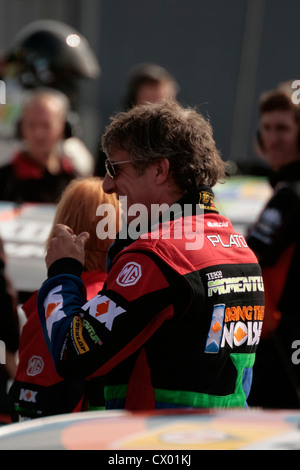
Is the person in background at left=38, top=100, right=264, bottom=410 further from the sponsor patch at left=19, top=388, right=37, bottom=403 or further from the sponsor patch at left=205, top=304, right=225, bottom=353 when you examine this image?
the sponsor patch at left=19, top=388, right=37, bottom=403

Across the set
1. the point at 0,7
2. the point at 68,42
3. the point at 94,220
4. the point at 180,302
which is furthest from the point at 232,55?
the point at 180,302

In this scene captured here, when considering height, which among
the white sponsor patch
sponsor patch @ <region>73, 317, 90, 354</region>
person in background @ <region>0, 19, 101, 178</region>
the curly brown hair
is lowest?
sponsor patch @ <region>73, 317, 90, 354</region>

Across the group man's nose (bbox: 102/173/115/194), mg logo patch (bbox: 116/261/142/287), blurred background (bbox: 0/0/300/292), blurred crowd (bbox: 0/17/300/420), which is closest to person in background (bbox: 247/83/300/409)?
blurred crowd (bbox: 0/17/300/420)

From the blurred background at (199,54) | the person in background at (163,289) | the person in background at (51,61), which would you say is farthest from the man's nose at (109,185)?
the blurred background at (199,54)

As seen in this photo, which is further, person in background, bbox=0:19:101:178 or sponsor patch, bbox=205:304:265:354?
person in background, bbox=0:19:101:178

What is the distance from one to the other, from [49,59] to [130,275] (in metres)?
4.60

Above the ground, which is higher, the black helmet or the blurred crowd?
the black helmet

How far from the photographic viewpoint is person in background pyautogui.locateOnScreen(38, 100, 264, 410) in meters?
1.72

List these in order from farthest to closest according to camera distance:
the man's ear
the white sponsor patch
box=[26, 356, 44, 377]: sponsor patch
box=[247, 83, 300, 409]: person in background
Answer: box=[247, 83, 300, 409]: person in background → box=[26, 356, 44, 377]: sponsor patch → the man's ear → the white sponsor patch

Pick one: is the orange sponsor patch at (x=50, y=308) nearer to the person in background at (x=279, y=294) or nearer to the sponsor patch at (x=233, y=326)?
the sponsor patch at (x=233, y=326)

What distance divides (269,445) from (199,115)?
0.94 meters

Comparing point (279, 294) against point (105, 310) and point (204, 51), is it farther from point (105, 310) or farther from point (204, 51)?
point (204, 51)

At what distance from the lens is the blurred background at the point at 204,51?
8344 millimetres

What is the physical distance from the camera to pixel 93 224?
2281 mm
